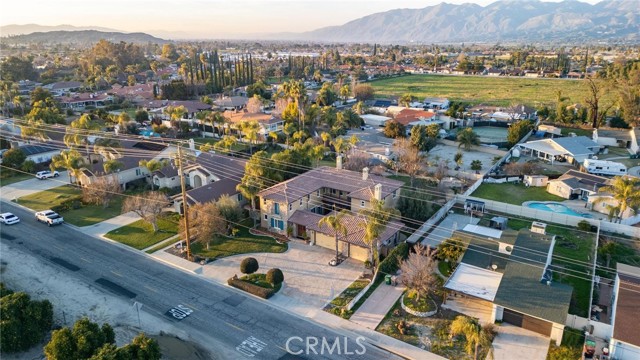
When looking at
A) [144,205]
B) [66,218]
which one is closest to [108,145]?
[66,218]

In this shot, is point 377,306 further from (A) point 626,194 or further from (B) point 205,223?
(A) point 626,194

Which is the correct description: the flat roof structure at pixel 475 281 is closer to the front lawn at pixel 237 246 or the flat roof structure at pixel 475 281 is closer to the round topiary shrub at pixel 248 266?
the round topiary shrub at pixel 248 266

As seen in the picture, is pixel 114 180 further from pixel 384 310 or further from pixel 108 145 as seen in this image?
pixel 384 310

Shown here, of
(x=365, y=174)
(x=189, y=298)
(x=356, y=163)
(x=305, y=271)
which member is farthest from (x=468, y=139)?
(x=189, y=298)

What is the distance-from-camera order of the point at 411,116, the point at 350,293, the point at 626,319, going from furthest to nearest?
the point at 411,116 → the point at 350,293 → the point at 626,319

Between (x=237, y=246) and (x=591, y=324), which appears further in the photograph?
(x=237, y=246)

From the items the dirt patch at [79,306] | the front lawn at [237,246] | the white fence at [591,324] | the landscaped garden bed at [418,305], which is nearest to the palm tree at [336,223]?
the front lawn at [237,246]
